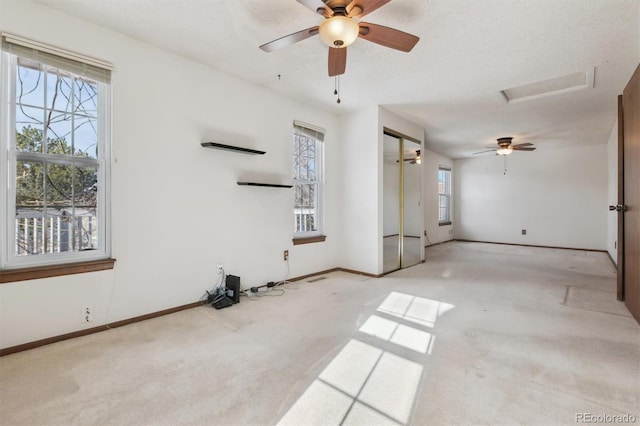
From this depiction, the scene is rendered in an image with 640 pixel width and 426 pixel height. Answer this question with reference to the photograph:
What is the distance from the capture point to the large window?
4.29 m

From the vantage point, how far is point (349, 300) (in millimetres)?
3334

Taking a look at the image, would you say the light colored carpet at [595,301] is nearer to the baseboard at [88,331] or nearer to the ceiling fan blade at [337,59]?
the ceiling fan blade at [337,59]

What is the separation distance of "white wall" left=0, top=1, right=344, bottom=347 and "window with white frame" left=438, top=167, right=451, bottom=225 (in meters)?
5.60

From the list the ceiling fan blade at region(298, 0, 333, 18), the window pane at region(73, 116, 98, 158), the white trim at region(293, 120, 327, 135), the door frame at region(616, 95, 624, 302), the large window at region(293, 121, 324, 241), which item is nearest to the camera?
the ceiling fan blade at region(298, 0, 333, 18)

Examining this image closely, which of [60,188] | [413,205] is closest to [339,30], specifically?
[60,188]

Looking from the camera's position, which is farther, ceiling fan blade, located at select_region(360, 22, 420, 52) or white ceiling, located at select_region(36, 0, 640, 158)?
white ceiling, located at select_region(36, 0, 640, 158)

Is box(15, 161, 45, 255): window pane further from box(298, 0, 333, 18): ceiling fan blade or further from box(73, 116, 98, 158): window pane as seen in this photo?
box(298, 0, 333, 18): ceiling fan blade

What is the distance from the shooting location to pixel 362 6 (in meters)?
1.90

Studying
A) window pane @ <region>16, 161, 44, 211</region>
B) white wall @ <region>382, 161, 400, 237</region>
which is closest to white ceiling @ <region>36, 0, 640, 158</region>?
window pane @ <region>16, 161, 44, 211</region>

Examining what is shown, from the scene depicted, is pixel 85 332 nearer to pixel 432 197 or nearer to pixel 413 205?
pixel 413 205

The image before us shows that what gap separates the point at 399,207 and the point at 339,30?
→ 11.1 ft

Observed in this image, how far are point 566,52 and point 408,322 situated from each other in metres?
2.96

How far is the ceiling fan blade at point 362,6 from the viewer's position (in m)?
1.84

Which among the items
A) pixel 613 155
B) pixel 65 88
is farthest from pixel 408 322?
pixel 613 155
